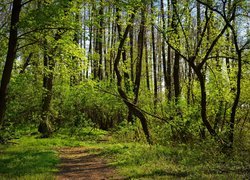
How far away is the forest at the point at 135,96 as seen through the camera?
36.3 feet

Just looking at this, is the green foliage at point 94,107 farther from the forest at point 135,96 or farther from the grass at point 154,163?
the grass at point 154,163

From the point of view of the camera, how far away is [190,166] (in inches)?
427

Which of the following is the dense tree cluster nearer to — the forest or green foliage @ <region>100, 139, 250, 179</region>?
the forest

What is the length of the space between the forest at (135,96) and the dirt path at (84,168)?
29 cm

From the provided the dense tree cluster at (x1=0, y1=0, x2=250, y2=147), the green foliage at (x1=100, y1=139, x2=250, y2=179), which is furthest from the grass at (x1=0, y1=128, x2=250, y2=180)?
the dense tree cluster at (x1=0, y1=0, x2=250, y2=147)

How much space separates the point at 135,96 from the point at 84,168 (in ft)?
30.0

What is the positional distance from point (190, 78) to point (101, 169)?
9462 millimetres

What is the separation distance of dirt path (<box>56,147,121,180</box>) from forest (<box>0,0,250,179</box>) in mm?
290

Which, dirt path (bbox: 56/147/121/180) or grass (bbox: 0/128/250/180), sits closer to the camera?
grass (bbox: 0/128/250/180)

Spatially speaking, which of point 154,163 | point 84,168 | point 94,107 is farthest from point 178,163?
point 94,107

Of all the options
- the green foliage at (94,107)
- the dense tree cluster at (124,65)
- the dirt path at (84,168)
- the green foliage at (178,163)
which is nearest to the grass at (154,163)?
the green foliage at (178,163)

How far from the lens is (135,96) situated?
20.2 meters

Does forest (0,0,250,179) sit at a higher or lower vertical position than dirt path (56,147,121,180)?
higher

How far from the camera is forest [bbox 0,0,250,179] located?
11.1 metres
